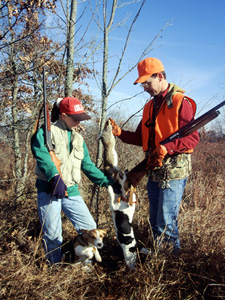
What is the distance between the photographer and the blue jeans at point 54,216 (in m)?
2.86

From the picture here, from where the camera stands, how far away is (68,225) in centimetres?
439

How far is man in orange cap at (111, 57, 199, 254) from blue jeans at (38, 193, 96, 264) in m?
1.01

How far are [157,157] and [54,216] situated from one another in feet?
4.74

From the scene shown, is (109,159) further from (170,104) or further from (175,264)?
(175,264)

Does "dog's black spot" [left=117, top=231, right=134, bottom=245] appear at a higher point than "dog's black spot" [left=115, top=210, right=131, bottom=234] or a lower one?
lower

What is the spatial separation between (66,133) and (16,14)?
204cm

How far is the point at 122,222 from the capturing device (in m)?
3.07

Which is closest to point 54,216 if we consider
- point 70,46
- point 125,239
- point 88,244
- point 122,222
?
point 88,244

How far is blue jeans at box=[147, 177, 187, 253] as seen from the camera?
2801mm

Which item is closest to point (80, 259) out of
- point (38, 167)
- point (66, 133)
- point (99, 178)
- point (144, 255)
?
point (144, 255)

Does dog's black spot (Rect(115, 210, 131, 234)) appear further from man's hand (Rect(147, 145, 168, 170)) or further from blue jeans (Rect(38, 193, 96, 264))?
man's hand (Rect(147, 145, 168, 170))

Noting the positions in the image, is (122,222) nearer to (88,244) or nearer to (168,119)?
(88,244)

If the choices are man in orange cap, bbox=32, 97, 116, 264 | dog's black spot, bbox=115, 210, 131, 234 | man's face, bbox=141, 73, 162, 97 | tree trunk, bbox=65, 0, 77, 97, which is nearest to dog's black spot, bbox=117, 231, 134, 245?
dog's black spot, bbox=115, 210, 131, 234

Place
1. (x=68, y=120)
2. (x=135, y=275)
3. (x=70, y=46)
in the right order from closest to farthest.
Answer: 1. (x=135, y=275)
2. (x=68, y=120)
3. (x=70, y=46)
